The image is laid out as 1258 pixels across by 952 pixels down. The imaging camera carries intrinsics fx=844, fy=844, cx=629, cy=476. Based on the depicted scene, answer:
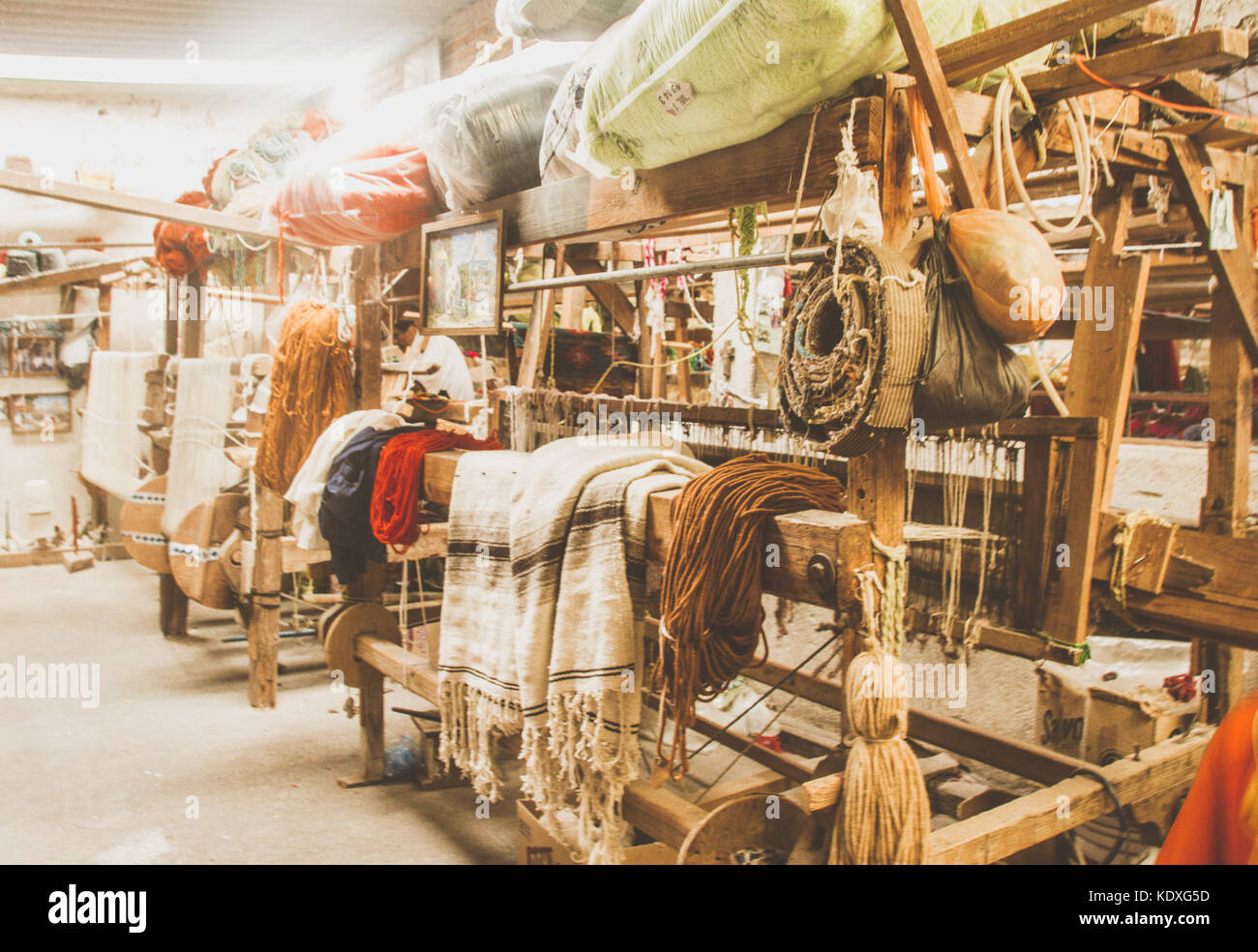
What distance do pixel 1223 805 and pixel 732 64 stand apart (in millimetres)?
1936

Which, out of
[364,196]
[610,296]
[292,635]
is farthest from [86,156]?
[610,296]

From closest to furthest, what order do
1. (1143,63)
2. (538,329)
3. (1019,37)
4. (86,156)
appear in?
1. (1019,37)
2. (1143,63)
3. (538,329)
4. (86,156)

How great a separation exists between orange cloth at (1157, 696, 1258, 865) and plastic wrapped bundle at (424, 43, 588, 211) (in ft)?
10.5

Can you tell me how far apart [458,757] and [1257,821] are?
7.75ft

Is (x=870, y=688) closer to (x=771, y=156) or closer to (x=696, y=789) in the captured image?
(x=771, y=156)

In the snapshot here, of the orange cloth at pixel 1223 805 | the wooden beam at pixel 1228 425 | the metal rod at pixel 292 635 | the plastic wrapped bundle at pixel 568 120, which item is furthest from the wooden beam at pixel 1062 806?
the metal rod at pixel 292 635

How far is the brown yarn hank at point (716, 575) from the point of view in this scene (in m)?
2.03

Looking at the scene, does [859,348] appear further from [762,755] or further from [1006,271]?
[762,755]

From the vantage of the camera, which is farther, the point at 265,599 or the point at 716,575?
the point at 265,599

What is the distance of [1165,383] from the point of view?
6.00 m

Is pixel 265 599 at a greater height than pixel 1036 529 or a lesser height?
lesser

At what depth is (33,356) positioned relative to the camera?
10.2 m

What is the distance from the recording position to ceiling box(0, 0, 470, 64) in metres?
6.91

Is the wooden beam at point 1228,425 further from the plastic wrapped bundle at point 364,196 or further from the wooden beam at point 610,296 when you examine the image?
the plastic wrapped bundle at point 364,196
